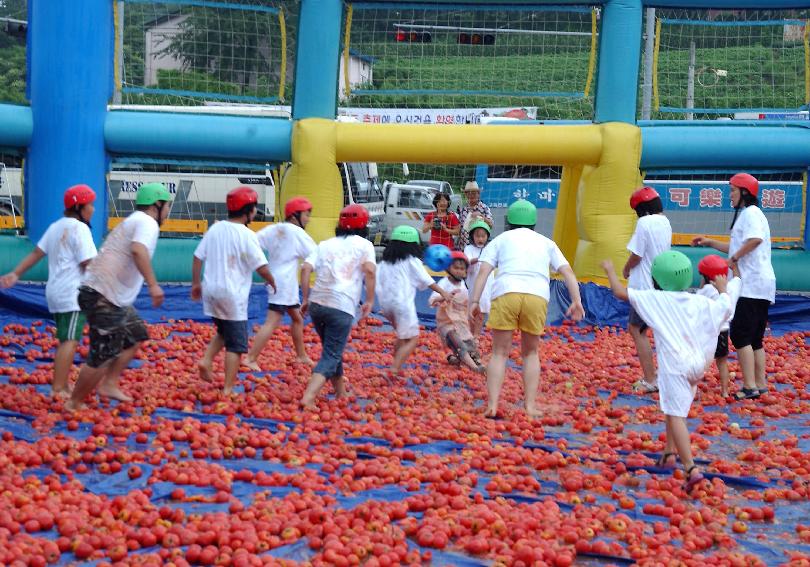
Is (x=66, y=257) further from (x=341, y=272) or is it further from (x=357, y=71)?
(x=357, y=71)

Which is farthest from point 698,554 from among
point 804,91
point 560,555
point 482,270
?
point 804,91

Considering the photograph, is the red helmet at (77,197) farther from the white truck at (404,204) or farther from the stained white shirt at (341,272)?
the white truck at (404,204)

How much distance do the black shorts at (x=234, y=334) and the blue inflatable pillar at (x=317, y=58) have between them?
205 inches

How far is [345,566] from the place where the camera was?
15.1ft

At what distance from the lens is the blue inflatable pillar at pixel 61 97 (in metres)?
12.0

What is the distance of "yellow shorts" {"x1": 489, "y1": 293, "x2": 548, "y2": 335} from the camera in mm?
7805

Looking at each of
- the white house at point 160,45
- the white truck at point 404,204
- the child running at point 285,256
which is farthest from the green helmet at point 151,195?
the white truck at point 404,204

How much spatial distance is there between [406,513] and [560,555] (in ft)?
3.11

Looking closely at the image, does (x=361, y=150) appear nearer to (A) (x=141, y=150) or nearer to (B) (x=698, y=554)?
(A) (x=141, y=150)

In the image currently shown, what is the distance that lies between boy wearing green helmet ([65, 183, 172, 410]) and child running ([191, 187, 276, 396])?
620mm

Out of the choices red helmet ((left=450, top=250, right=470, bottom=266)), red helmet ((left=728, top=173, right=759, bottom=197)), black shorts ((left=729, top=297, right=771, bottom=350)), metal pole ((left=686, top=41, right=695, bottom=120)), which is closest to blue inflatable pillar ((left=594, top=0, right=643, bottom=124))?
metal pole ((left=686, top=41, right=695, bottom=120))

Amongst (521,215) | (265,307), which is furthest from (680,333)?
(265,307)

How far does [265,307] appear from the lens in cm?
1236

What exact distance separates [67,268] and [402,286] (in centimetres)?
279
